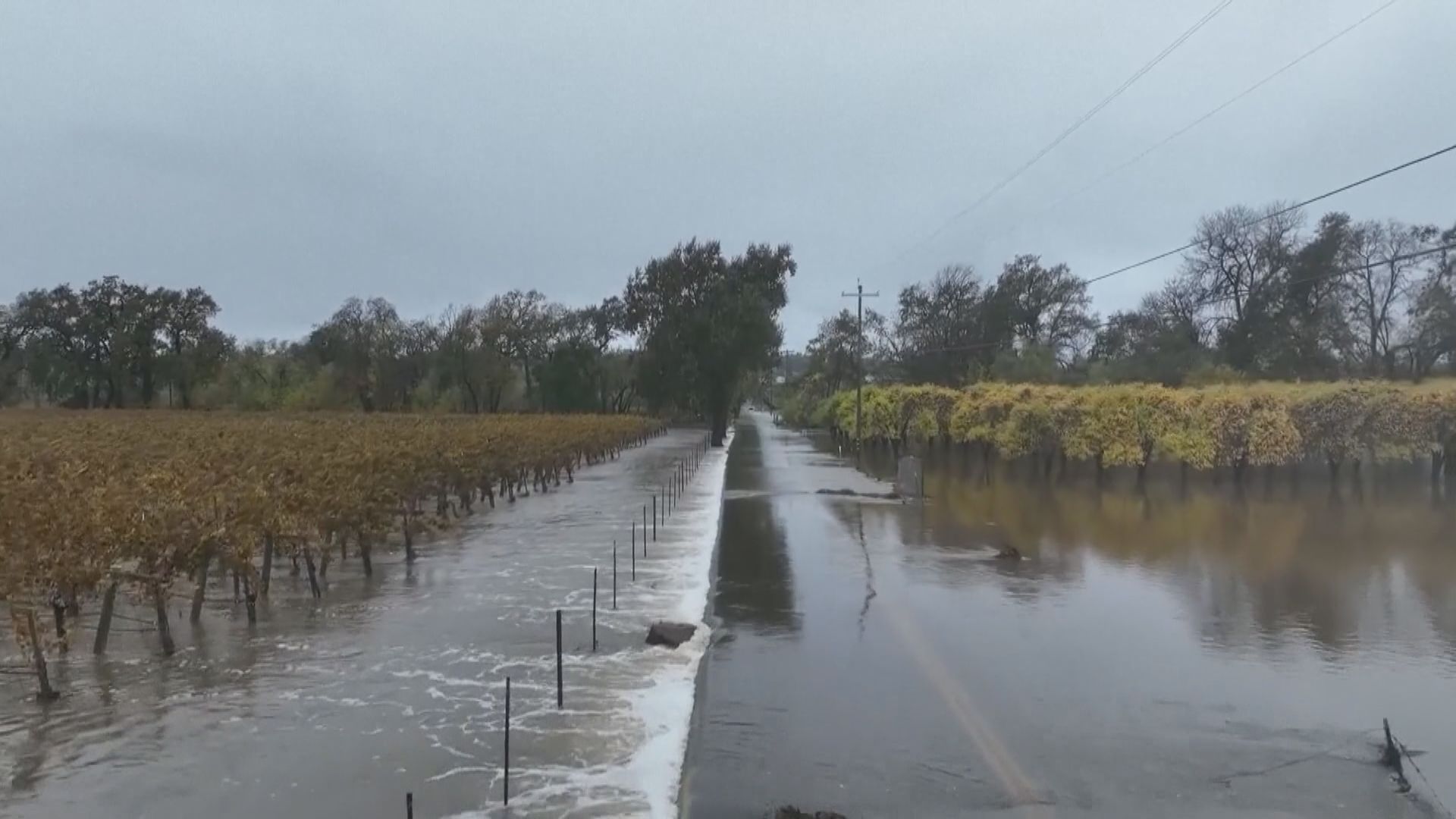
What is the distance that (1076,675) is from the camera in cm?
974

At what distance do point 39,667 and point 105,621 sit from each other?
5.47ft

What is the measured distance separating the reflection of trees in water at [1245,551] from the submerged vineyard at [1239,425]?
1743mm

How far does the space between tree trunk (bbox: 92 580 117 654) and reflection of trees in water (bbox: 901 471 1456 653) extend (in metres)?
10.3

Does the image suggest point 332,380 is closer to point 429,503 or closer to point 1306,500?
point 429,503

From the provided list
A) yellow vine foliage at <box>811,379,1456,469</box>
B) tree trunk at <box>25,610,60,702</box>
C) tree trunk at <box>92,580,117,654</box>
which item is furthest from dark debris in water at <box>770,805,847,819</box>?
yellow vine foliage at <box>811,379,1456,469</box>

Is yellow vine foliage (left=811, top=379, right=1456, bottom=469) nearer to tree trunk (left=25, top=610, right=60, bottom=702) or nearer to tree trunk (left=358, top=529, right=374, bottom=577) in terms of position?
tree trunk (left=358, top=529, right=374, bottom=577)

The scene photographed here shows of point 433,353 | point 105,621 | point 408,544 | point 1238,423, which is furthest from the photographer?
point 433,353

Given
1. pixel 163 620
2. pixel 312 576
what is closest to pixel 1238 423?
pixel 312 576

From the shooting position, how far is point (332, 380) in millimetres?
75250

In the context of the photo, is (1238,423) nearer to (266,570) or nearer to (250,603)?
(266,570)

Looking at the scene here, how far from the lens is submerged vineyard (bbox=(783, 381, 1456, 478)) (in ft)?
90.3

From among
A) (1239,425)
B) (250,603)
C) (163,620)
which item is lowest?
(250,603)

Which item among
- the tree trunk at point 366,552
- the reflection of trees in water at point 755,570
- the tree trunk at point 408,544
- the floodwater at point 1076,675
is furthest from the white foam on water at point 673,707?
the tree trunk at point 366,552

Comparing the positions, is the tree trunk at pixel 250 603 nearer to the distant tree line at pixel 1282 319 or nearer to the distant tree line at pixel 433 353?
the distant tree line at pixel 1282 319
